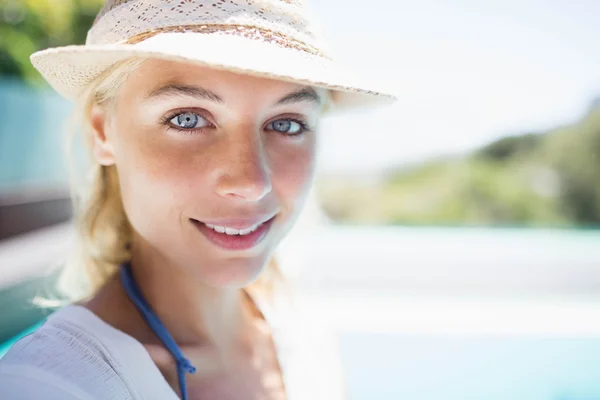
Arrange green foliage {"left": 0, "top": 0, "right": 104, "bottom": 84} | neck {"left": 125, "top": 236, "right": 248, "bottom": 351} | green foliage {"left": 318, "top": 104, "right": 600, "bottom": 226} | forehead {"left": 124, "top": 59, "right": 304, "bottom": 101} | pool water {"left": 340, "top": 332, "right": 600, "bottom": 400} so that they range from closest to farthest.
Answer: forehead {"left": 124, "top": 59, "right": 304, "bottom": 101}
neck {"left": 125, "top": 236, "right": 248, "bottom": 351}
pool water {"left": 340, "top": 332, "right": 600, "bottom": 400}
green foliage {"left": 0, "top": 0, "right": 104, "bottom": 84}
green foliage {"left": 318, "top": 104, "right": 600, "bottom": 226}

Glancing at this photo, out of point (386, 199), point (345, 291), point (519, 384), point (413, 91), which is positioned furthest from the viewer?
point (413, 91)

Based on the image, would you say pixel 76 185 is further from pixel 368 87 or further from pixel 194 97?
pixel 368 87

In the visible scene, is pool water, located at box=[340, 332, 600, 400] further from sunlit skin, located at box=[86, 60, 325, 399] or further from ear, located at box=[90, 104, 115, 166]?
ear, located at box=[90, 104, 115, 166]

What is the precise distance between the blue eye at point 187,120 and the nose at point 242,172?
2.6 inches

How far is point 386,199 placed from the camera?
444 inches

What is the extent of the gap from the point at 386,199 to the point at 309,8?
409 inches

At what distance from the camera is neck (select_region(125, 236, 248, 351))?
1.15 meters

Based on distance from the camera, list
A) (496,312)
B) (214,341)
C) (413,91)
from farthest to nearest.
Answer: (413,91)
(496,312)
(214,341)

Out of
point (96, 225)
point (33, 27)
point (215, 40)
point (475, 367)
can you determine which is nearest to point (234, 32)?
point (215, 40)

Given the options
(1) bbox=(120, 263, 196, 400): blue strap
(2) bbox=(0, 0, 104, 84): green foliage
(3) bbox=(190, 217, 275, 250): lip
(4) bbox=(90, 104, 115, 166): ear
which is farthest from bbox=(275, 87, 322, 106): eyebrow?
(2) bbox=(0, 0, 104, 84): green foliage

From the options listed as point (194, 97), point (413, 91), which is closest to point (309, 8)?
point (194, 97)

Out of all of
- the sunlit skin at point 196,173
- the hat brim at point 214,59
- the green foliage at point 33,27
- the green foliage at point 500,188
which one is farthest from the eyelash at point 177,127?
→ the green foliage at point 500,188

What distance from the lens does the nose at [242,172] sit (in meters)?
0.91

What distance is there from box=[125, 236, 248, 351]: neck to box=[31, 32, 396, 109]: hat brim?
1.33 feet
